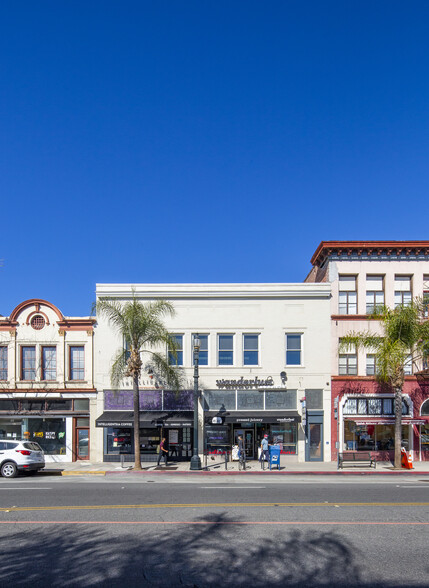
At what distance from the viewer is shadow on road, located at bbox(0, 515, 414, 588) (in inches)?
351

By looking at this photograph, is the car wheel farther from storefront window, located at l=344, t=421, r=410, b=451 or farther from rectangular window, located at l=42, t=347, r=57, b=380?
storefront window, located at l=344, t=421, r=410, b=451

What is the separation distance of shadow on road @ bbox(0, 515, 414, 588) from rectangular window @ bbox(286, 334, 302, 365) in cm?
1776

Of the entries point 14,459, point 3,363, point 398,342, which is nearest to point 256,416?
point 398,342

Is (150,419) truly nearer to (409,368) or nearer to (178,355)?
(178,355)

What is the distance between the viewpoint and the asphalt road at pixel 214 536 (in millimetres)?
9117

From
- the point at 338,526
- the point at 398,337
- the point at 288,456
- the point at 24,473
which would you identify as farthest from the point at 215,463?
the point at 338,526

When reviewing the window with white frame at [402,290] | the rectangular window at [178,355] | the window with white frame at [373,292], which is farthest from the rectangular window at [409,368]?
the rectangular window at [178,355]

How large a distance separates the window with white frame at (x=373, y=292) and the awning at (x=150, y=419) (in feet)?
39.8

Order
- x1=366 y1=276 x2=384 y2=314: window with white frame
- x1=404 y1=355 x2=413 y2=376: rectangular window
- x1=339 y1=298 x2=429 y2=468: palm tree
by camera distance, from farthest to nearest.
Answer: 1. x1=366 y1=276 x2=384 y2=314: window with white frame
2. x1=404 y1=355 x2=413 y2=376: rectangular window
3. x1=339 y1=298 x2=429 y2=468: palm tree

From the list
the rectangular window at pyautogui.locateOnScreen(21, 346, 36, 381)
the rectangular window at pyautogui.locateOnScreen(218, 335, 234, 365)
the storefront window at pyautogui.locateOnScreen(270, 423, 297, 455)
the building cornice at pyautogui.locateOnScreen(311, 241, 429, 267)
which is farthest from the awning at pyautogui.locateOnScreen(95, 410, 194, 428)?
the building cornice at pyautogui.locateOnScreen(311, 241, 429, 267)

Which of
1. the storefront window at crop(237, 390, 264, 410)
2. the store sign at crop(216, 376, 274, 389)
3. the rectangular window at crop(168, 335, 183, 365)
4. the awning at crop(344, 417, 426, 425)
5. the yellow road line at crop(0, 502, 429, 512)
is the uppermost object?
the rectangular window at crop(168, 335, 183, 365)

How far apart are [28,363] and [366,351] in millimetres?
19546

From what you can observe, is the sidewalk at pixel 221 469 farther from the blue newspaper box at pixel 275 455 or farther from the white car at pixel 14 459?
the white car at pixel 14 459

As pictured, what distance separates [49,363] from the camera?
29.9 m
